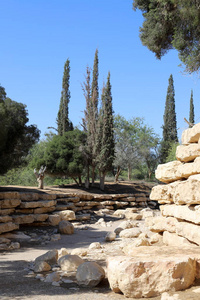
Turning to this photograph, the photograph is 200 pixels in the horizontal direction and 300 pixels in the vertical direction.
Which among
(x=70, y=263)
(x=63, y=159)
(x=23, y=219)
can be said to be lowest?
(x=23, y=219)

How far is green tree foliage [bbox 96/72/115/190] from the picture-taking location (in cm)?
2414

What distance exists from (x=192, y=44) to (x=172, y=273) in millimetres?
9019

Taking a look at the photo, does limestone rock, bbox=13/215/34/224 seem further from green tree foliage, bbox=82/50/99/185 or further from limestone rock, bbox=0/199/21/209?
green tree foliage, bbox=82/50/99/185

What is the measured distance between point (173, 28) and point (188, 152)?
6.91m

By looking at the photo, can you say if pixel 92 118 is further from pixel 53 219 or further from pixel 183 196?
pixel 183 196

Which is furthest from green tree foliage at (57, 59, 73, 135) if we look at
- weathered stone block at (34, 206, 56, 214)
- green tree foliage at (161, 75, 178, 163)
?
weathered stone block at (34, 206, 56, 214)

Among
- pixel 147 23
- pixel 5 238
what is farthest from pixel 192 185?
pixel 147 23

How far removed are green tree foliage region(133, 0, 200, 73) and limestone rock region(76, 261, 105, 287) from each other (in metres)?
8.13

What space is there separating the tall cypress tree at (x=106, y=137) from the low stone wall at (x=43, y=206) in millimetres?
3812

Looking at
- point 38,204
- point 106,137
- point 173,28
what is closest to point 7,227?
point 38,204

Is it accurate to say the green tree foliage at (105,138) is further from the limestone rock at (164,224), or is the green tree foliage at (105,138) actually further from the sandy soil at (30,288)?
the limestone rock at (164,224)

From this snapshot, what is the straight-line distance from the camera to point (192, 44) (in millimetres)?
10773

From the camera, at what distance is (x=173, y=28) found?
1120 centimetres

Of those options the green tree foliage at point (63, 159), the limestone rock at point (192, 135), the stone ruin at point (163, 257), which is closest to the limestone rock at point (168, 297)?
the stone ruin at point (163, 257)
